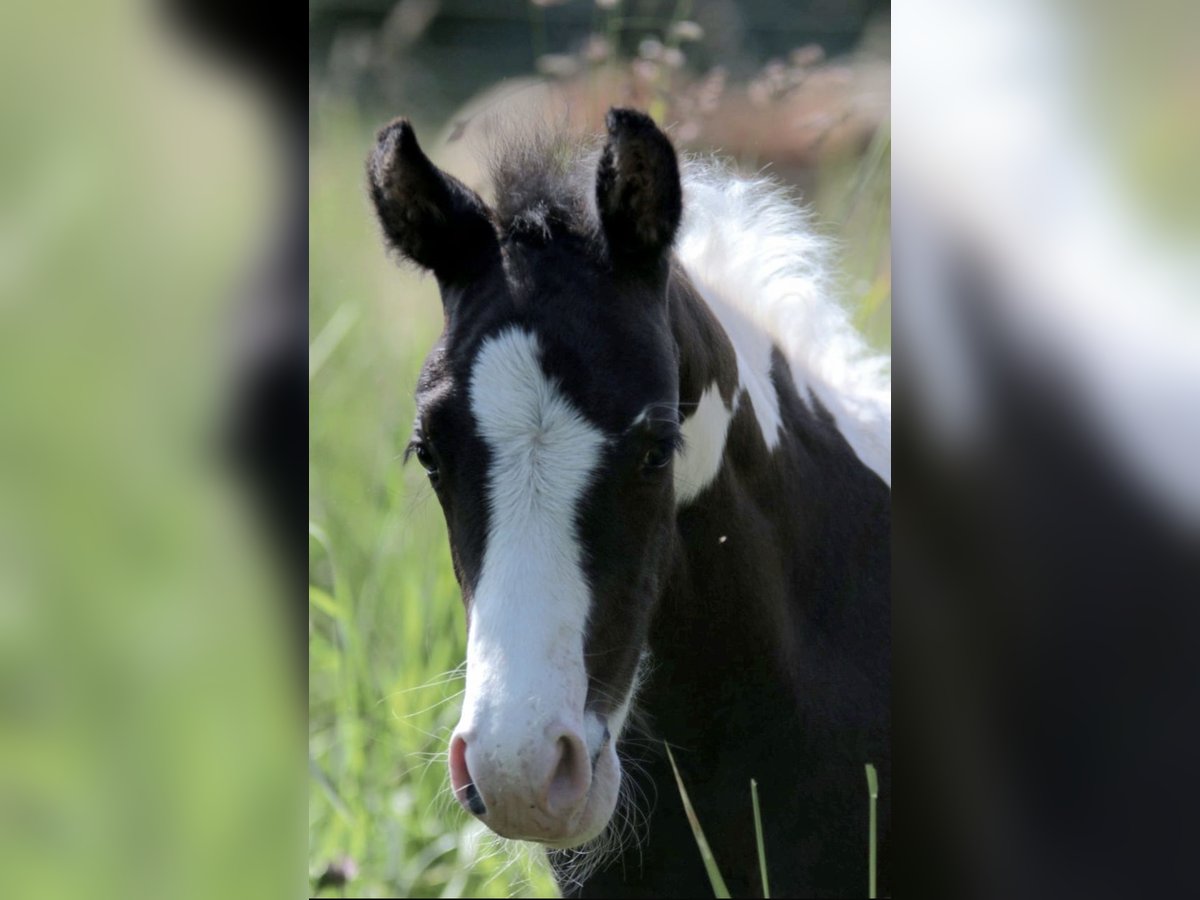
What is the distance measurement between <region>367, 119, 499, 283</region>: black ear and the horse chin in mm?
568

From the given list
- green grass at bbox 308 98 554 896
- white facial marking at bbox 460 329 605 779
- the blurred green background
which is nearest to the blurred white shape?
white facial marking at bbox 460 329 605 779

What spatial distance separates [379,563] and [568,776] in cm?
122

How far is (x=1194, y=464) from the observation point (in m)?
0.53

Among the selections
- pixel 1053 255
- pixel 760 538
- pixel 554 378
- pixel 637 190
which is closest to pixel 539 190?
pixel 637 190

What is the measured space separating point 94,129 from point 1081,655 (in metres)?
0.57

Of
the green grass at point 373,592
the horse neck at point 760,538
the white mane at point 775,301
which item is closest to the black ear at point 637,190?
the horse neck at point 760,538

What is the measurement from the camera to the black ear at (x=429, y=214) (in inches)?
47.3

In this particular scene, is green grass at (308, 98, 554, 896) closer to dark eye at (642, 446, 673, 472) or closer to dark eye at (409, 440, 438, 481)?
dark eye at (409, 440, 438, 481)

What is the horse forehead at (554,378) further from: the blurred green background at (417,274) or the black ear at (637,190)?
the blurred green background at (417,274)

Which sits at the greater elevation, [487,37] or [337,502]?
[487,37]

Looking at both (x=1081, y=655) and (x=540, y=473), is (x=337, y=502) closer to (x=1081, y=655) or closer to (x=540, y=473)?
(x=540, y=473)

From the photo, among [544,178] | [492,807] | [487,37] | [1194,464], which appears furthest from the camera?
[487,37]

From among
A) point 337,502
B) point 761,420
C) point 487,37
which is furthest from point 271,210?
point 487,37

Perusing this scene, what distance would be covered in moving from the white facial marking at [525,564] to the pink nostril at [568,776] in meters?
0.02
